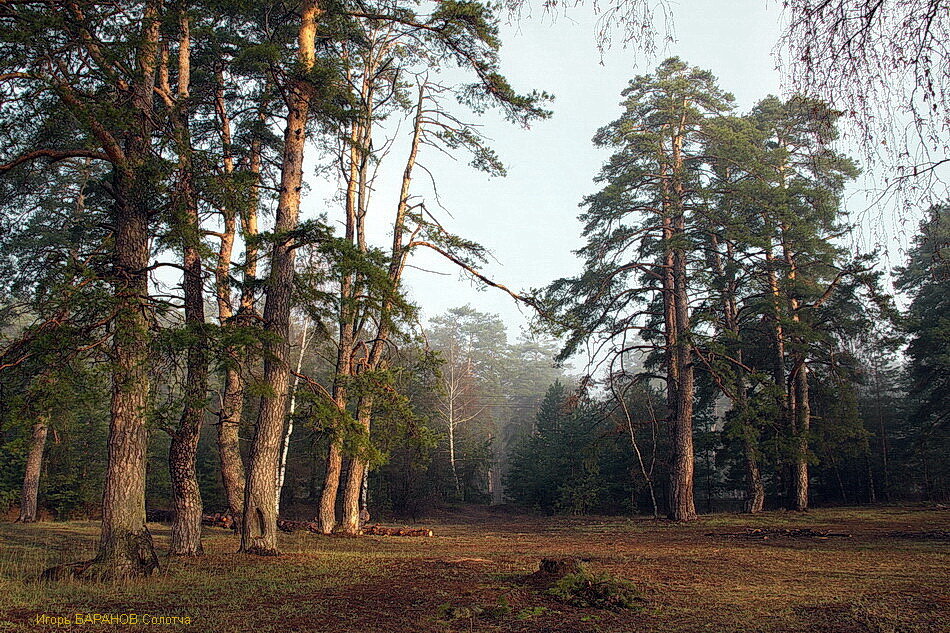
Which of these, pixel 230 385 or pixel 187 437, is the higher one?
pixel 230 385

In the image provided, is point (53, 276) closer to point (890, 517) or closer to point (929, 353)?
point (890, 517)

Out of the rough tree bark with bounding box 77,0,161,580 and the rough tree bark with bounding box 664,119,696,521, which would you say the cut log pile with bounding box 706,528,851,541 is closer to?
the rough tree bark with bounding box 664,119,696,521

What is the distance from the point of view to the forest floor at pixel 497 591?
4715mm

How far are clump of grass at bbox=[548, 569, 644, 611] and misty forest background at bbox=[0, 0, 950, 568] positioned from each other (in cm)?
366

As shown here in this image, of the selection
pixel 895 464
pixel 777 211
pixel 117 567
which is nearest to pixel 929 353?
pixel 895 464

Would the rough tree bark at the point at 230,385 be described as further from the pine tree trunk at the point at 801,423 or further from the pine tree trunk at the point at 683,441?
the pine tree trunk at the point at 801,423

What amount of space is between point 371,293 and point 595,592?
5.52 metres

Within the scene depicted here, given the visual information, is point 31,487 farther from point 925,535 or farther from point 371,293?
point 925,535

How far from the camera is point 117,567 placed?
6.81 meters

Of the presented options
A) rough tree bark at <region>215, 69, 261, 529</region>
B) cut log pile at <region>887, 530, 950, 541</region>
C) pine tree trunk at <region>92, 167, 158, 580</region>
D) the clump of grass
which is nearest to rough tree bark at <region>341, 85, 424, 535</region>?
rough tree bark at <region>215, 69, 261, 529</region>

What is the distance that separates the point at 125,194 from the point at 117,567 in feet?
16.0

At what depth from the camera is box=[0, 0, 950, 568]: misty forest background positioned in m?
7.19

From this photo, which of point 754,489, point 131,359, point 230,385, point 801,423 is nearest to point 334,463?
point 230,385

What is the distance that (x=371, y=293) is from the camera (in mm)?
9070
